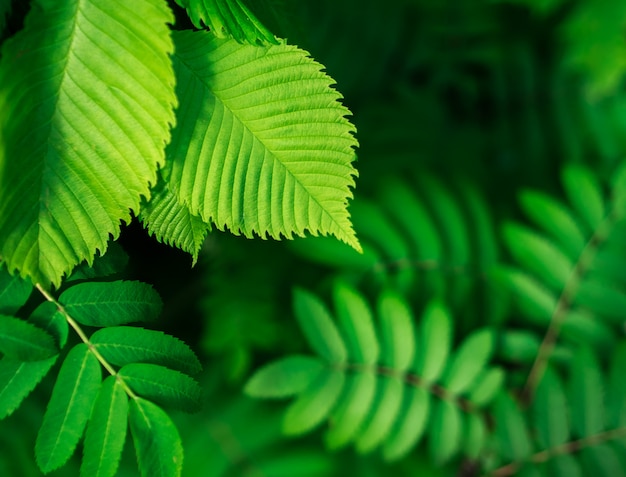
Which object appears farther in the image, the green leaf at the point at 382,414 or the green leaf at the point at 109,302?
the green leaf at the point at 382,414

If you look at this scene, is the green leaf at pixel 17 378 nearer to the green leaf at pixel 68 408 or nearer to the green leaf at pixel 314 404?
the green leaf at pixel 68 408

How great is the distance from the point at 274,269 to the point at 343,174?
115 centimetres

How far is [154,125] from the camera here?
59 cm

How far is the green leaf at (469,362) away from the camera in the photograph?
149 cm

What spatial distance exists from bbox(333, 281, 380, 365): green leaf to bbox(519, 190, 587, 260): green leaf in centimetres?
55

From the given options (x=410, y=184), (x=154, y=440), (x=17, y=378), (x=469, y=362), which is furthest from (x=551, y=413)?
(x=17, y=378)

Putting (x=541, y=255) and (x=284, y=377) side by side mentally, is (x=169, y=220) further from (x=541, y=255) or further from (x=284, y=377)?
(x=541, y=255)

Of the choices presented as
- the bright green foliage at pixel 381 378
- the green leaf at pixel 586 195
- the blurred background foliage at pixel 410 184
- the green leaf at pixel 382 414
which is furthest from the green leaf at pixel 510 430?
the green leaf at pixel 586 195

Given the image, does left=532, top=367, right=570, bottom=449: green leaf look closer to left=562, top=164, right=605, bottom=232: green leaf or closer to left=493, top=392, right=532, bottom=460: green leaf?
left=493, top=392, right=532, bottom=460: green leaf

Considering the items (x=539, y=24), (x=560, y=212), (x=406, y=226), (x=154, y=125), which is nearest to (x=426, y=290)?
(x=406, y=226)

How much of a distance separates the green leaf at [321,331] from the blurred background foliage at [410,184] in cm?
15

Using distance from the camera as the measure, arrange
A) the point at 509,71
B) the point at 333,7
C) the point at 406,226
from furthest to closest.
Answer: the point at 509,71 → the point at 333,7 → the point at 406,226

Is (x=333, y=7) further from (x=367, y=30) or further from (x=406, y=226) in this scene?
(x=406, y=226)

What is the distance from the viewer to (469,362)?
1.50 m
